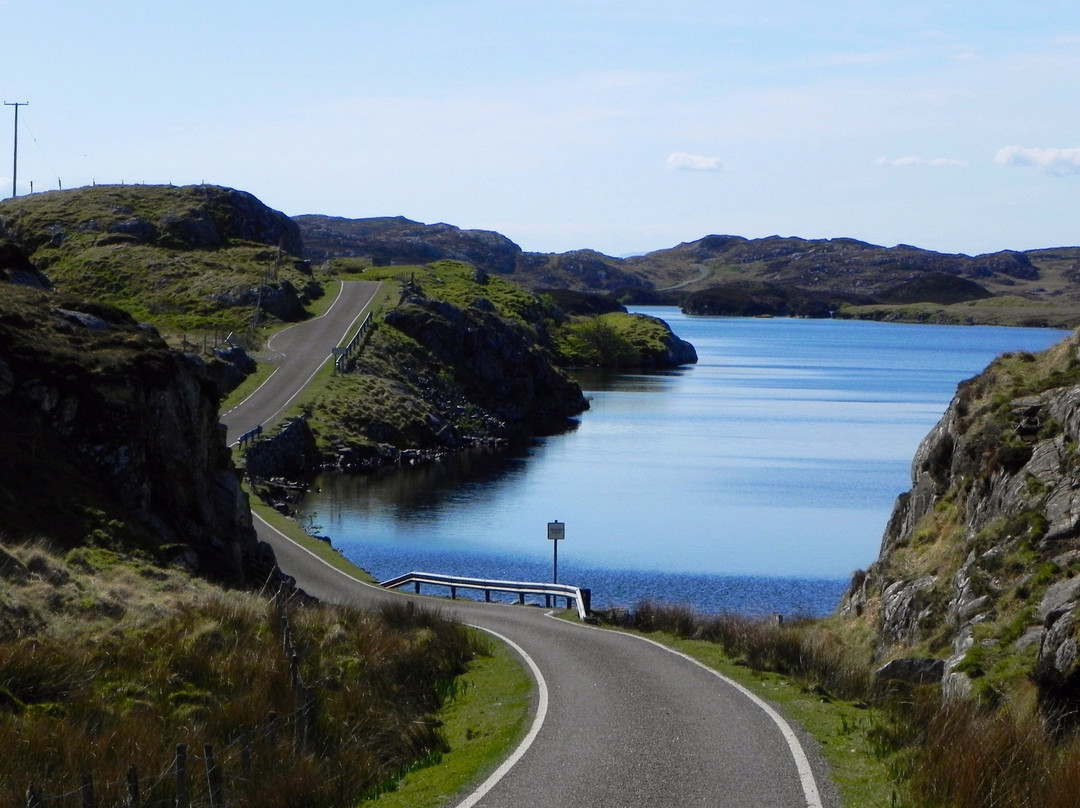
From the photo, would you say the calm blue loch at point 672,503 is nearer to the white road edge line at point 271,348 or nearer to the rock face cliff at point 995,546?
the white road edge line at point 271,348

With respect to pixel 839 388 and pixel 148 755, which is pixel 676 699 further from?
pixel 839 388

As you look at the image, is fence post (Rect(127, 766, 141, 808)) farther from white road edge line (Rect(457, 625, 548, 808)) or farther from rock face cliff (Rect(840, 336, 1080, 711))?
rock face cliff (Rect(840, 336, 1080, 711))

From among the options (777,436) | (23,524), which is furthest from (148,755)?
(777,436)

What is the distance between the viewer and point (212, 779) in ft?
38.8

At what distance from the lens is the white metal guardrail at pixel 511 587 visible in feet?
92.5

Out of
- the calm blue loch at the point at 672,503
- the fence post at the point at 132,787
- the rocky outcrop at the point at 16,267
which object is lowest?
the calm blue loch at the point at 672,503

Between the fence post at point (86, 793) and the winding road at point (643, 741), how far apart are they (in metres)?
3.24

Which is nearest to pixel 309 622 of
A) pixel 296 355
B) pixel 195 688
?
pixel 195 688

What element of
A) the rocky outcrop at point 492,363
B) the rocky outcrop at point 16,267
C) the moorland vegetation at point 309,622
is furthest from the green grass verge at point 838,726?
the rocky outcrop at point 492,363

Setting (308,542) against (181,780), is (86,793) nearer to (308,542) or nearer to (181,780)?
(181,780)

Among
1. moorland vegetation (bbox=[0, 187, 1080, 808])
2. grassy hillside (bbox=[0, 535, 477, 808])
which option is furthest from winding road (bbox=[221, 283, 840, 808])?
grassy hillside (bbox=[0, 535, 477, 808])

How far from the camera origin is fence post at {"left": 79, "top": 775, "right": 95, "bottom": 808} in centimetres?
981

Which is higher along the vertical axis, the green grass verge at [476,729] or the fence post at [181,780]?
the fence post at [181,780]

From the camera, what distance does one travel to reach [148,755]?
40.8 ft
